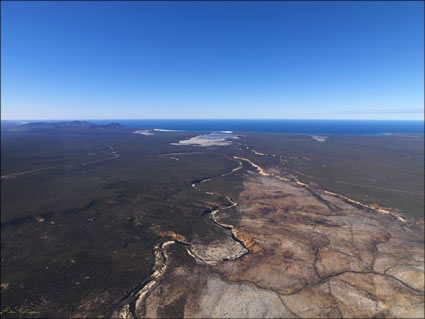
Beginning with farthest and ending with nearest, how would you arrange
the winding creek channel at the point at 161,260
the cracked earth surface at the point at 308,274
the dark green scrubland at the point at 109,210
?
the dark green scrubland at the point at 109,210 → the winding creek channel at the point at 161,260 → the cracked earth surface at the point at 308,274

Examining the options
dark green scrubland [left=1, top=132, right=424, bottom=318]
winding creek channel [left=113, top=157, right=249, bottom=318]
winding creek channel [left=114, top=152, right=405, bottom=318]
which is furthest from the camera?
dark green scrubland [left=1, top=132, right=424, bottom=318]

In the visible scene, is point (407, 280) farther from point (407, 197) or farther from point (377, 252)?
point (407, 197)

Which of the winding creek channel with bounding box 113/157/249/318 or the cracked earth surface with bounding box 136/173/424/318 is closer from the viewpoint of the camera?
the cracked earth surface with bounding box 136/173/424/318

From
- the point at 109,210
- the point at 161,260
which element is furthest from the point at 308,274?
the point at 109,210

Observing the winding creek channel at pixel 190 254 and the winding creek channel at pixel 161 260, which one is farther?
the winding creek channel at pixel 190 254

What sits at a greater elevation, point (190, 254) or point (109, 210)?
point (109, 210)

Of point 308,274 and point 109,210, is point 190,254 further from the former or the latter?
point 109,210

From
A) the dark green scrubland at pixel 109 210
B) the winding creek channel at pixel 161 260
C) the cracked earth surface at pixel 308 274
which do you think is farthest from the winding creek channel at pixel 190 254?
the dark green scrubland at pixel 109 210

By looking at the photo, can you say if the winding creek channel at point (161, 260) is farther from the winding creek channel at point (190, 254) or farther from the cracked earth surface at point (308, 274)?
the cracked earth surface at point (308, 274)

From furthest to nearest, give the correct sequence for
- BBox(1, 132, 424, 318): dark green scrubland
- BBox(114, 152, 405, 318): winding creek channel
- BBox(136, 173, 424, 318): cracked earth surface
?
BBox(1, 132, 424, 318): dark green scrubland, BBox(114, 152, 405, 318): winding creek channel, BBox(136, 173, 424, 318): cracked earth surface

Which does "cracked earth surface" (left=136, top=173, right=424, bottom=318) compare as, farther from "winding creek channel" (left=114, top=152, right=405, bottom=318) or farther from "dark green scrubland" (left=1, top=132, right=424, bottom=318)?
"dark green scrubland" (left=1, top=132, right=424, bottom=318)

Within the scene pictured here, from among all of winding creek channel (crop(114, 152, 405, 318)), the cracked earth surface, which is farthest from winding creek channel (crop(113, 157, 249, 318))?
the cracked earth surface
